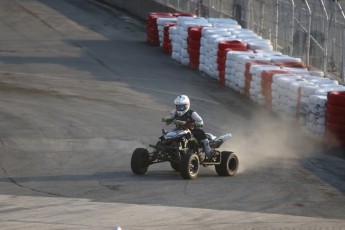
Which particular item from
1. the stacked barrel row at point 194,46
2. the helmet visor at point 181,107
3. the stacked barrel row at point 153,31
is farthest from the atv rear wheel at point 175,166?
the stacked barrel row at point 153,31

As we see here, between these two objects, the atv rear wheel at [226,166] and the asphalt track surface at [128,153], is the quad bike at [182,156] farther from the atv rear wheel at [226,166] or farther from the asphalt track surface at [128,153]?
the asphalt track surface at [128,153]

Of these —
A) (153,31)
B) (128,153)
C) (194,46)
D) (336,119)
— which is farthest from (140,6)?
(128,153)

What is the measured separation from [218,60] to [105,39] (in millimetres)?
9085

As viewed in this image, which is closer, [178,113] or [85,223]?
[85,223]

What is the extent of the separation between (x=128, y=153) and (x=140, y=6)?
24848mm

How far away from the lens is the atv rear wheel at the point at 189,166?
55.5ft

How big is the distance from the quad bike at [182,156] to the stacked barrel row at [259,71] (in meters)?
4.11

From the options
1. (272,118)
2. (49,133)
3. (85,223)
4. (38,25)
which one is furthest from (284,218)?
(38,25)

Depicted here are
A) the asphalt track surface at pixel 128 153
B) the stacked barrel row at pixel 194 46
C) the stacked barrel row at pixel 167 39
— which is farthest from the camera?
the stacked barrel row at pixel 167 39

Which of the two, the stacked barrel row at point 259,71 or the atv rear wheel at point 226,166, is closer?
the atv rear wheel at point 226,166

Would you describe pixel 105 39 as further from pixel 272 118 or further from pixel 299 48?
pixel 272 118

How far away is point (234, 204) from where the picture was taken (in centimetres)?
1537

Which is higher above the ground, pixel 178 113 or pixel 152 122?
pixel 178 113

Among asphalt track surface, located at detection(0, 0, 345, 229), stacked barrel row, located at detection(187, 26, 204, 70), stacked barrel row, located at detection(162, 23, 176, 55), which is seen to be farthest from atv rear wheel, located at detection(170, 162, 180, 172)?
stacked barrel row, located at detection(162, 23, 176, 55)
